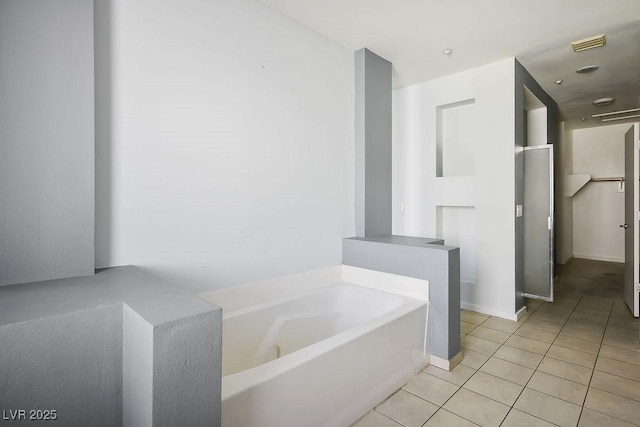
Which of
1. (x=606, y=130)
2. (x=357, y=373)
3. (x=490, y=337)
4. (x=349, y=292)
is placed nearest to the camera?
(x=357, y=373)

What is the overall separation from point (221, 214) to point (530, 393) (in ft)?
7.21

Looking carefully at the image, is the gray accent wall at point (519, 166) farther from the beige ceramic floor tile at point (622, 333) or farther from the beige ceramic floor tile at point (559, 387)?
the beige ceramic floor tile at point (559, 387)

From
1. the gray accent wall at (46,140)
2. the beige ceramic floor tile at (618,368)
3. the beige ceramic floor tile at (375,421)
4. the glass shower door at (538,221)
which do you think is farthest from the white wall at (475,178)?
the gray accent wall at (46,140)

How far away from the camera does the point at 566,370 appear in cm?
224

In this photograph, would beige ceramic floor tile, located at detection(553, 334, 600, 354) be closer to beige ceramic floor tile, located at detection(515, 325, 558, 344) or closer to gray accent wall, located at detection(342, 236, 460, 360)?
beige ceramic floor tile, located at detection(515, 325, 558, 344)

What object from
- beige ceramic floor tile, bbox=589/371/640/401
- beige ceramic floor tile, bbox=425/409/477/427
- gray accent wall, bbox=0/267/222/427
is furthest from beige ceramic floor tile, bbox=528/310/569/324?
gray accent wall, bbox=0/267/222/427

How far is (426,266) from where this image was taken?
235 cm

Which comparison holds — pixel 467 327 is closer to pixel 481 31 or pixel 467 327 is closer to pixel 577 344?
pixel 577 344

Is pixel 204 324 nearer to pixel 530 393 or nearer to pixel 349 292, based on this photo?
pixel 349 292

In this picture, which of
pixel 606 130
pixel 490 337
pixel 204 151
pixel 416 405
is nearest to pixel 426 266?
pixel 416 405

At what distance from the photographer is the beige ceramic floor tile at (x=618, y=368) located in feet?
7.13

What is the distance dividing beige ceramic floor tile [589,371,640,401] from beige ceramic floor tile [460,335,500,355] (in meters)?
0.62

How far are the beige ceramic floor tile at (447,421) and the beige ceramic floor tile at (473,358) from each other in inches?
25.7

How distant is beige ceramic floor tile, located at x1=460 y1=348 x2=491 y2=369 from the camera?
234cm
